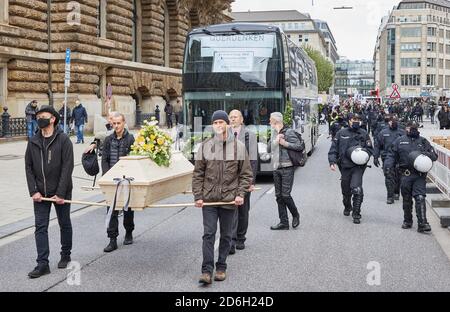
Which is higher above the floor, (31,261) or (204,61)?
(204,61)

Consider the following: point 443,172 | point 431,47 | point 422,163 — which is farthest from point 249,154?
point 431,47

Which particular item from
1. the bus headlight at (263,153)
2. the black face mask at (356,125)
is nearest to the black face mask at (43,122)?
the black face mask at (356,125)

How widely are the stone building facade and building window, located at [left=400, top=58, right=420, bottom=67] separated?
4123 inches

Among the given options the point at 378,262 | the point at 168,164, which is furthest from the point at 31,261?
the point at 378,262

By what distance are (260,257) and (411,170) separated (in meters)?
3.19

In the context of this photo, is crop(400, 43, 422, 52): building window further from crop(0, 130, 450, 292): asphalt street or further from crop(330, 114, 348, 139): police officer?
crop(0, 130, 450, 292): asphalt street

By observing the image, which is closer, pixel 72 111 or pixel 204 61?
pixel 204 61

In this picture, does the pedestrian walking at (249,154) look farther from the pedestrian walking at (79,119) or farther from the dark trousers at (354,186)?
the pedestrian walking at (79,119)

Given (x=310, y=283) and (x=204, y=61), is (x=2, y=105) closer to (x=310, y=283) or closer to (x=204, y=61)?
(x=204, y=61)

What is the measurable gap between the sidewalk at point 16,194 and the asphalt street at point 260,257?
0.72 m

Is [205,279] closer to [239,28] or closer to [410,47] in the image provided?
[239,28]
